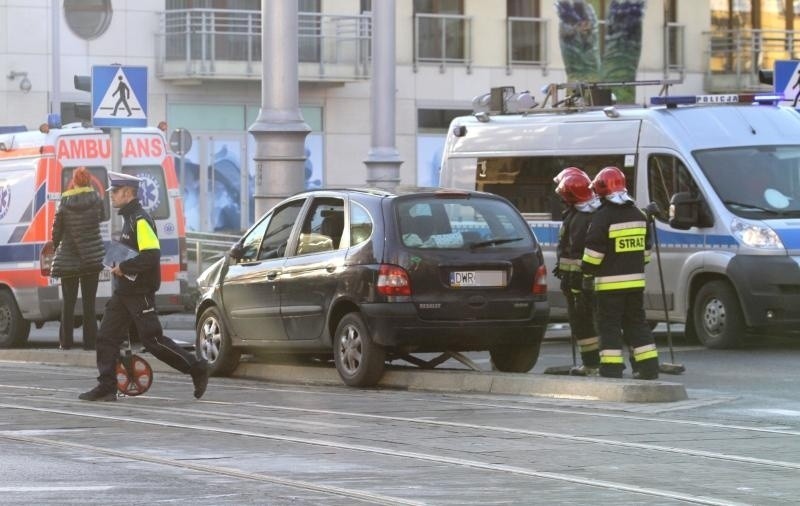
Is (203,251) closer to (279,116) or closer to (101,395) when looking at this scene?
(279,116)

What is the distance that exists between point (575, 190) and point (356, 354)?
82.8 inches

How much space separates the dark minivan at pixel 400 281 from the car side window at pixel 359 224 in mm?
11

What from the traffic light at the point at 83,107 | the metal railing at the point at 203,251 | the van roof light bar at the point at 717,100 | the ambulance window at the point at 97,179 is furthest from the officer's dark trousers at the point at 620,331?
the metal railing at the point at 203,251

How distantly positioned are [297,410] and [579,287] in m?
2.83

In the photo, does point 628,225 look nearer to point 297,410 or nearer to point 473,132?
point 297,410

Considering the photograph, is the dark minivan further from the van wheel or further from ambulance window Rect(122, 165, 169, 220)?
ambulance window Rect(122, 165, 169, 220)

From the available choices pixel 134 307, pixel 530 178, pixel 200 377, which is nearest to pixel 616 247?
pixel 200 377

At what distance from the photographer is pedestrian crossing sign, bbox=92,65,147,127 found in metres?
18.1

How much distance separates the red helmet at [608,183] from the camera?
13742mm

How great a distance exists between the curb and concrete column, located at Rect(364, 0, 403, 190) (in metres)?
7.11

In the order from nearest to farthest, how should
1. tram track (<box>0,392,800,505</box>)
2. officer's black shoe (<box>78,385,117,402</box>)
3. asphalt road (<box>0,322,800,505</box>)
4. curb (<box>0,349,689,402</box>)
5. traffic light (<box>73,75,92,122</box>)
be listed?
asphalt road (<box>0,322,800,505</box>), tram track (<box>0,392,800,505</box>), curb (<box>0,349,689,402</box>), officer's black shoe (<box>78,385,117,402</box>), traffic light (<box>73,75,92,122</box>)

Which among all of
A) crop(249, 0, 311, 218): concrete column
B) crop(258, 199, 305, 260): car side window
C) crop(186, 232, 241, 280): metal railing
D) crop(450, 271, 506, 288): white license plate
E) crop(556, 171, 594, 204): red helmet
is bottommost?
crop(186, 232, 241, 280): metal railing

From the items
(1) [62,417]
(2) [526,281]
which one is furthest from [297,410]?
(2) [526,281]

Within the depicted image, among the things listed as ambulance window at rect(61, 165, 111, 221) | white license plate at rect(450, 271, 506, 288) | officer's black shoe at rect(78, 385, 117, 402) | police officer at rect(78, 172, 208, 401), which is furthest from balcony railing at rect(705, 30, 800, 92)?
Result: officer's black shoe at rect(78, 385, 117, 402)
